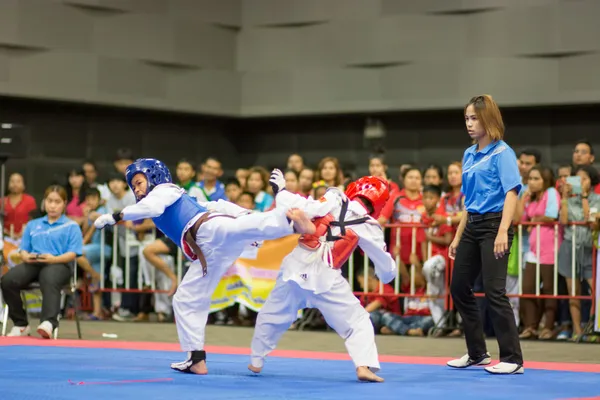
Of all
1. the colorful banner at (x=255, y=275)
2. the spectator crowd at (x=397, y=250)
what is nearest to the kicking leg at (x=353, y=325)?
the spectator crowd at (x=397, y=250)

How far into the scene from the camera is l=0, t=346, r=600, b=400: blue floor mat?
200 inches

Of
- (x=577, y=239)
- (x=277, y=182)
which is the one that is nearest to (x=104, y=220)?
(x=277, y=182)

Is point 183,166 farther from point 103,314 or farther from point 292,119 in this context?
point 292,119

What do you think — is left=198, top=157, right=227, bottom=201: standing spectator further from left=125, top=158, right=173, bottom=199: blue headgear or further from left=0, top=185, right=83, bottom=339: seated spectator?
left=125, top=158, right=173, bottom=199: blue headgear

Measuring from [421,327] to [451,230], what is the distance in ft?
3.42

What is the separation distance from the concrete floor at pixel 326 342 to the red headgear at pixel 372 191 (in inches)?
81.8

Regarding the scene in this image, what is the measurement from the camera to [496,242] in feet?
20.2

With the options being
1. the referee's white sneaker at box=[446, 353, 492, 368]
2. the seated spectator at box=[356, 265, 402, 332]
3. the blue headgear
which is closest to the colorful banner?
the seated spectator at box=[356, 265, 402, 332]

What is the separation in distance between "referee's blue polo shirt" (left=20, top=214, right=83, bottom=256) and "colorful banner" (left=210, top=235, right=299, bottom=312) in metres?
1.72

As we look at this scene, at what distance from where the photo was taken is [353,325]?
5.86 m

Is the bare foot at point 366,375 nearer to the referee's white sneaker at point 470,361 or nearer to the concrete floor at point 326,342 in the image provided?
the referee's white sneaker at point 470,361

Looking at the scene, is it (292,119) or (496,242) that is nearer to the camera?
(496,242)

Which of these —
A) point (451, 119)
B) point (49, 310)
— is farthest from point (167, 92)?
point (49, 310)

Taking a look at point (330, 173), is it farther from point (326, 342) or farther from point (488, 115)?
point (488, 115)
